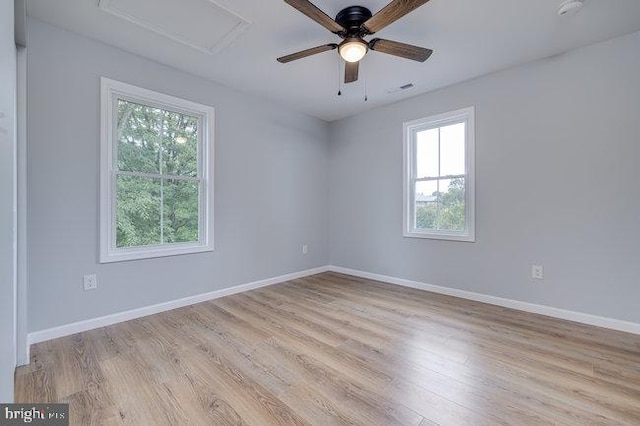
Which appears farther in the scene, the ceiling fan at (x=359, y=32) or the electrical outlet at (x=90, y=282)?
the electrical outlet at (x=90, y=282)

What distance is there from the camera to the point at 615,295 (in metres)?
2.55

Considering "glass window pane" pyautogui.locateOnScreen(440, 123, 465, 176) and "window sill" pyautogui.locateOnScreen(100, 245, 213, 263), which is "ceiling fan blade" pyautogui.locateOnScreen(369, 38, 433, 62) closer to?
"glass window pane" pyautogui.locateOnScreen(440, 123, 465, 176)

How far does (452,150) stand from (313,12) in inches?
100

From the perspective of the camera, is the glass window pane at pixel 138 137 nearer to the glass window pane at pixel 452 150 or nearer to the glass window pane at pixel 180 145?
the glass window pane at pixel 180 145

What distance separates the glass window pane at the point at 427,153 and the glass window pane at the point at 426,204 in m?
0.15

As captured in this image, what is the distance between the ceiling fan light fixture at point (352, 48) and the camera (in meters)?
2.15

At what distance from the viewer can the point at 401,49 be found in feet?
7.36

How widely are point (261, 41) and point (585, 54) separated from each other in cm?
306

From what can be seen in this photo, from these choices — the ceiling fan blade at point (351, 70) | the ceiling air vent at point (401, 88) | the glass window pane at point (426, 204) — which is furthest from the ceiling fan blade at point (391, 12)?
the glass window pane at point (426, 204)

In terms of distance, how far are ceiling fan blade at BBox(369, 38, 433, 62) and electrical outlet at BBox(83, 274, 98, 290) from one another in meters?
3.10

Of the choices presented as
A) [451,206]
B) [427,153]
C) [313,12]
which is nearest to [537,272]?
[451,206]

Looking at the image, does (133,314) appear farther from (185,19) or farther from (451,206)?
(451,206)

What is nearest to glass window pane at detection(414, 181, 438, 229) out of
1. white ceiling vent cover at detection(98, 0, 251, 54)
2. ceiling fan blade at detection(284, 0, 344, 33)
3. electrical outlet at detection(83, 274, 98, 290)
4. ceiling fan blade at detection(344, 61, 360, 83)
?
ceiling fan blade at detection(344, 61, 360, 83)

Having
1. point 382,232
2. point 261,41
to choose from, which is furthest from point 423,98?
point 261,41
